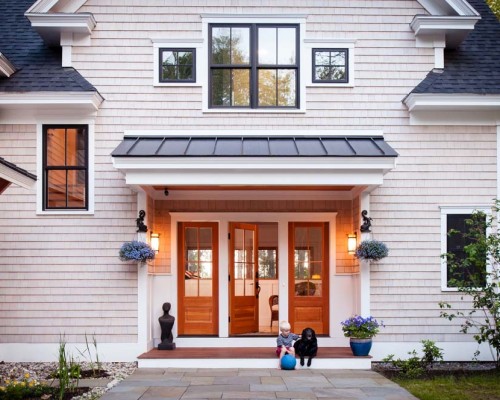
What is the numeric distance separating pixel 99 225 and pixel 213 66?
3.21 m

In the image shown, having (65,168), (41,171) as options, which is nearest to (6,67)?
(41,171)

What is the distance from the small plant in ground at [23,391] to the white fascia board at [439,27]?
25.7 ft

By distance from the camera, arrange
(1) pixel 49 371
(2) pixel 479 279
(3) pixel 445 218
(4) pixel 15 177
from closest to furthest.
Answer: (4) pixel 15 177
(1) pixel 49 371
(2) pixel 479 279
(3) pixel 445 218

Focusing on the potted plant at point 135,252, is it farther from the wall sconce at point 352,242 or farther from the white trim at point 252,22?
the wall sconce at point 352,242

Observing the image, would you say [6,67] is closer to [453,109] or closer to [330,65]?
[330,65]

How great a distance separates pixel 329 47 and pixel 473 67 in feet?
8.11

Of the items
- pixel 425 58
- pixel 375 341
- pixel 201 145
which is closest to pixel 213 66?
pixel 201 145

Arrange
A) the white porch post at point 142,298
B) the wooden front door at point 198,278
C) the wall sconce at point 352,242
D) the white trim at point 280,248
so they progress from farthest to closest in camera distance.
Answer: the wooden front door at point 198,278, the white trim at point 280,248, the wall sconce at point 352,242, the white porch post at point 142,298

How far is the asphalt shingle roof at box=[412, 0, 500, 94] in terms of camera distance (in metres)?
11.3

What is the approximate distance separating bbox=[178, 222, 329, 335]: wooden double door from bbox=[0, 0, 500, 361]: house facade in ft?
2.51

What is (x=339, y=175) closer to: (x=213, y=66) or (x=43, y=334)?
(x=213, y=66)

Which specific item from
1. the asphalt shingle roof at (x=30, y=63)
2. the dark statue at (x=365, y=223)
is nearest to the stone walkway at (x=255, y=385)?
the dark statue at (x=365, y=223)

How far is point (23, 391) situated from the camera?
7.91m

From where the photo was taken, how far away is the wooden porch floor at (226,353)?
35.0 feet
